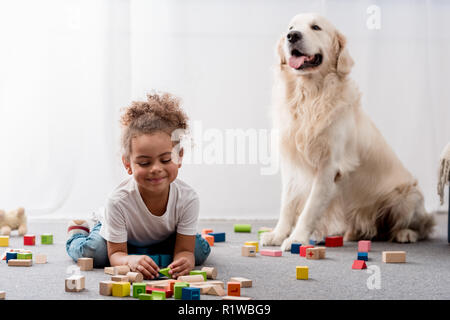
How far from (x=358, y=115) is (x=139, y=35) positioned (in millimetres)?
1533

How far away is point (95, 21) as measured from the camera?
352 cm

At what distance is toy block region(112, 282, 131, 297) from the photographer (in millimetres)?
1476

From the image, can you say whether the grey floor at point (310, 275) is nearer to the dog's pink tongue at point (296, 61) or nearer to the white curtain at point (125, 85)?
the dog's pink tongue at point (296, 61)

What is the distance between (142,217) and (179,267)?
22 centimetres

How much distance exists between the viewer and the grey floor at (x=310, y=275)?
1529 millimetres

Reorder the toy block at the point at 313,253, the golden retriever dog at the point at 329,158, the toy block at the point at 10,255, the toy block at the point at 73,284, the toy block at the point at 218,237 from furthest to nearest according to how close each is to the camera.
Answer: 1. the toy block at the point at 218,237
2. the golden retriever dog at the point at 329,158
3. the toy block at the point at 313,253
4. the toy block at the point at 10,255
5. the toy block at the point at 73,284

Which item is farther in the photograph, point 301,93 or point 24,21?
point 24,21

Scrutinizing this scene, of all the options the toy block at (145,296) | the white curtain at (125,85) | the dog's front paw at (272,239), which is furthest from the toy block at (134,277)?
the white curtain at (125,85)

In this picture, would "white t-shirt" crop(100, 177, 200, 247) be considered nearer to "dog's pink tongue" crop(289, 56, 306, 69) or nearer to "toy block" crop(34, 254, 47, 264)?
"toy block" crop(34, 254, 47, 264)

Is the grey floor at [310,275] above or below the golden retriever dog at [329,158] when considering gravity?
below

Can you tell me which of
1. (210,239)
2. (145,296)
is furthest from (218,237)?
(145,296)

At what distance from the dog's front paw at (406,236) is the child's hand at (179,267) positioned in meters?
1.18
